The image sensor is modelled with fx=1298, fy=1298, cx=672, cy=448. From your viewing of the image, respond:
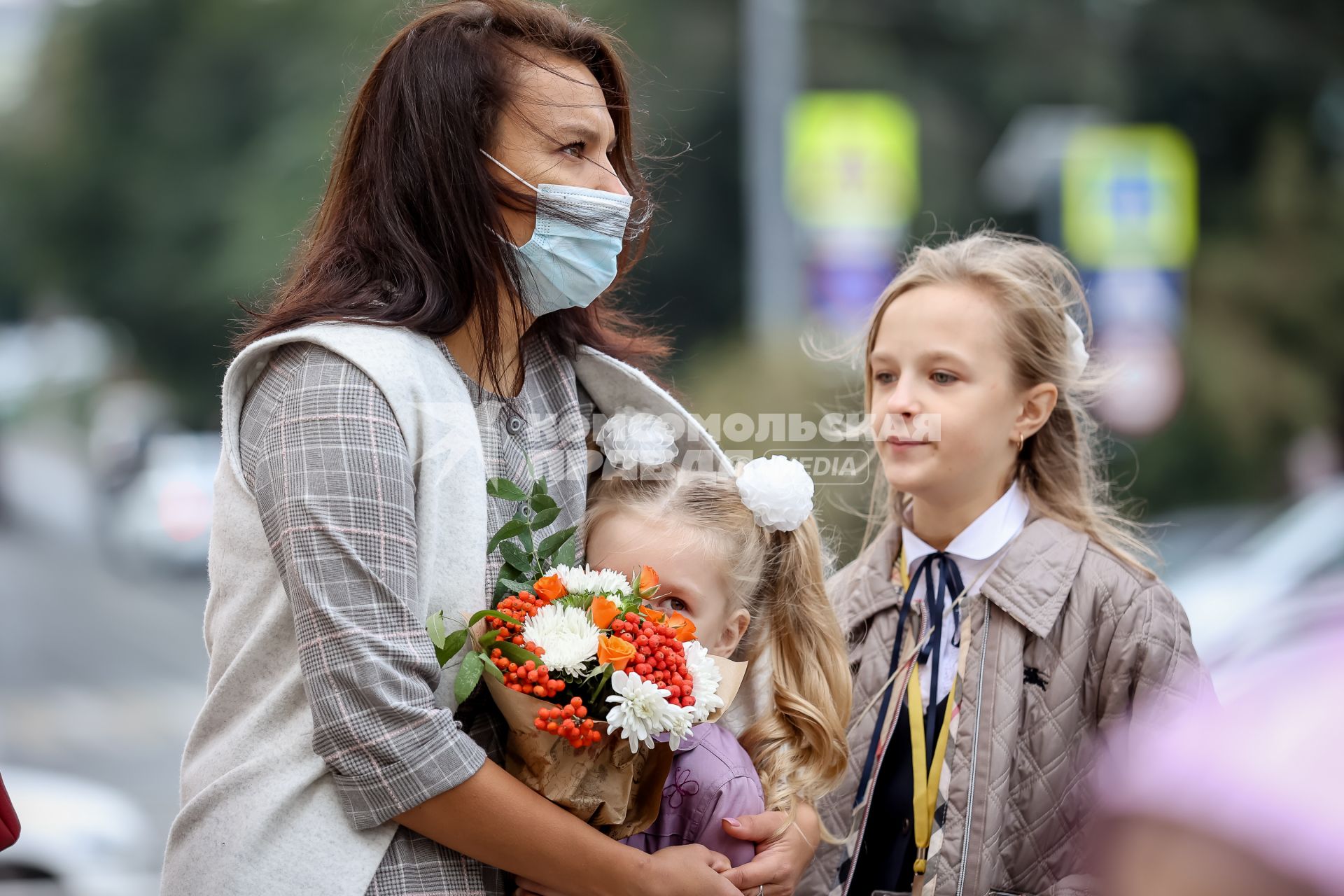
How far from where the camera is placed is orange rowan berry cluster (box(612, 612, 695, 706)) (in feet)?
6.40

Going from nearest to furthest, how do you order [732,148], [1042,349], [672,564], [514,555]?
1. [514,555]
2. [672,564]
3. [1042,349]
4. [732,148]

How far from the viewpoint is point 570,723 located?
1882 millimetres

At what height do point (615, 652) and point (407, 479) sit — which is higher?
point (407, 479)

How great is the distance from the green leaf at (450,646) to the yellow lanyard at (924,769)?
1.04m

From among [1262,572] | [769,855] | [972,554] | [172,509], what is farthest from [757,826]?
A: [172,509]

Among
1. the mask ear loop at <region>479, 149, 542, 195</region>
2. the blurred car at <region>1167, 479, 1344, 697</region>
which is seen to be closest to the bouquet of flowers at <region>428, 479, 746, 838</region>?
the mask ear loop at <region>479, 149, 542, 195</region>

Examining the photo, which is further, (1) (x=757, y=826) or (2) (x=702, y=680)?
(1) (x=757, y=826)

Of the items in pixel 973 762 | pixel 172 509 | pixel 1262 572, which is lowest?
pixel 172 509

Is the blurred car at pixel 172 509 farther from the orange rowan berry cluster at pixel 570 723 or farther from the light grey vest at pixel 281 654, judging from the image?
the orange rowan berry cluster at pixel 570 723

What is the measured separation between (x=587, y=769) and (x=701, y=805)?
1.04 feet

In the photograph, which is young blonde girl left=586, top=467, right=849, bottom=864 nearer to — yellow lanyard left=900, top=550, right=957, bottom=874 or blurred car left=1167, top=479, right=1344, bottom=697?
yellow lanyard left=900, top=550, right=957, bottom=874

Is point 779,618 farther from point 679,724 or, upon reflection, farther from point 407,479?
point 407,479

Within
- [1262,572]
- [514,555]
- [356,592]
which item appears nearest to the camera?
[356,592]

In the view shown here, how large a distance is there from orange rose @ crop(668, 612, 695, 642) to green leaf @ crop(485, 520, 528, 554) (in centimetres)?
28
